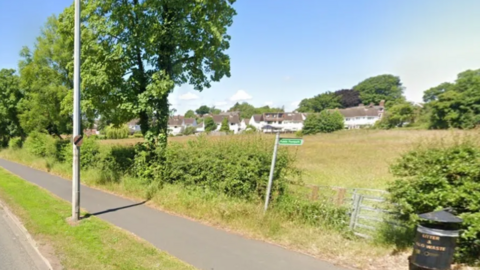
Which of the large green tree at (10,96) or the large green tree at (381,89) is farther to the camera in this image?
the large green tree at (381,89)

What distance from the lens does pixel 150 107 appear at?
33.4 feet

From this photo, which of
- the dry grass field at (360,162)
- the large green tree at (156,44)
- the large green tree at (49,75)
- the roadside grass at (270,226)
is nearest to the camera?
the roadside grass at (270,226)

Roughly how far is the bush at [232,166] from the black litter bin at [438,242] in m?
3.61

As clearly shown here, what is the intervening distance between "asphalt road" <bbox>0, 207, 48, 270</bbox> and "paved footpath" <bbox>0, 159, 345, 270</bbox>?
5.96 ft

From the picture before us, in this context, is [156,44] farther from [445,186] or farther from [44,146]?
[44,146]

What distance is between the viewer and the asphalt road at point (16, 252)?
4734mm

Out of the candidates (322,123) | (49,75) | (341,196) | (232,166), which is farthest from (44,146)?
(322,123)

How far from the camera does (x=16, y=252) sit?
5352mm

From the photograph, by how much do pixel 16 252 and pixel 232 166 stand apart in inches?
189

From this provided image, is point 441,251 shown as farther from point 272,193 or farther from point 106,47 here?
point 106,47

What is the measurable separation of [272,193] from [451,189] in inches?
149

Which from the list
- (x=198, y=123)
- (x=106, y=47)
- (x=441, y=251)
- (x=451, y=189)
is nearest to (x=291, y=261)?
(x=441, y=251)

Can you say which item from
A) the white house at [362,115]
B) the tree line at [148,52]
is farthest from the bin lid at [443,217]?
the white house at [362,115]

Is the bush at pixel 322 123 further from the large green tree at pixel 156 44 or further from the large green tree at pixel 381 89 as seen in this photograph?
the large green tree at pixel 381 89
